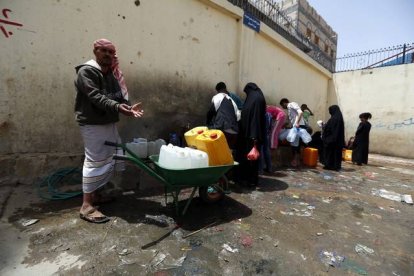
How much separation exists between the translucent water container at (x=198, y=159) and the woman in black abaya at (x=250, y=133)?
1.59 m

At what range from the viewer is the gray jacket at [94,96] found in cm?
252

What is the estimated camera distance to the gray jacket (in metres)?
2.52

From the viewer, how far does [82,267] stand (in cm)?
201

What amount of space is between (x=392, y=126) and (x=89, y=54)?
1137cm

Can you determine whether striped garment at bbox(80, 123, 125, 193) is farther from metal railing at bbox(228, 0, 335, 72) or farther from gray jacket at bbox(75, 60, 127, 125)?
metal railing at bbox(228, 0, 335, 72)

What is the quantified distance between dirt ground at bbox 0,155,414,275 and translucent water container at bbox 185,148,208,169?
2.15 ft

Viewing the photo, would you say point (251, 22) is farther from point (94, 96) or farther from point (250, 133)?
point (94, 96)

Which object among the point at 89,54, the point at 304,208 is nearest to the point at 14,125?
the point at 89,54

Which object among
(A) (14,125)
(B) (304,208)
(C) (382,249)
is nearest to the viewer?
(C) (382,249)

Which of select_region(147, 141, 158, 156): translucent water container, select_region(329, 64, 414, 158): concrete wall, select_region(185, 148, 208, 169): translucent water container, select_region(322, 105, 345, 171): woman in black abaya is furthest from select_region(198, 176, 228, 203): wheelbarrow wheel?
select_region(329, 64, 414, 158): concrete wall

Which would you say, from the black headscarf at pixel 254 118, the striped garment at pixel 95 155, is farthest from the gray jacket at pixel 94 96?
the black headscarf at pixel 254 118

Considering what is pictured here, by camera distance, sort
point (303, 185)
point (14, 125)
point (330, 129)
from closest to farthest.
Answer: point (14, 125)
point (303, 185)
point (330, 129)

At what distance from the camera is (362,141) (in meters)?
7.78

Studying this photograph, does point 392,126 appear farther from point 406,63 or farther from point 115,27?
point 115,27
